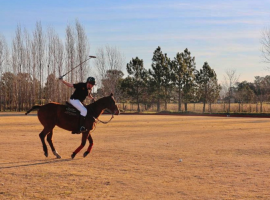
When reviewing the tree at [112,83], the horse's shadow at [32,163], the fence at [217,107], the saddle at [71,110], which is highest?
the tree at [112,83]

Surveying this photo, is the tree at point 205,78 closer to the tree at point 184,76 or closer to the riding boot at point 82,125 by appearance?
the tree at point 184,76

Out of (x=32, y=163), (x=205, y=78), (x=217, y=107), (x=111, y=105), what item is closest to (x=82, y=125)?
(x=111, y=105)

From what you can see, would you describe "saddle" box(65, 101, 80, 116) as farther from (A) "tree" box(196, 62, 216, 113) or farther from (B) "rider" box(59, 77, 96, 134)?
(A) "tree" box(196, 62, 216, 113)

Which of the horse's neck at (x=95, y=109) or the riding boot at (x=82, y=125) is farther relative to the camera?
the horse's neck at (x=95, y=109)

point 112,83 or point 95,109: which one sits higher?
point 112,83

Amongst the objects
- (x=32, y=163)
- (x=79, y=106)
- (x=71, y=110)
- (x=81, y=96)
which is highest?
(x=81, y=96)

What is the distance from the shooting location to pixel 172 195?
658 centimetres

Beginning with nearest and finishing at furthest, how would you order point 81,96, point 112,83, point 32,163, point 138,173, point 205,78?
point 138,173, point 32,163, point 81,96, point 205,78, point 112,83

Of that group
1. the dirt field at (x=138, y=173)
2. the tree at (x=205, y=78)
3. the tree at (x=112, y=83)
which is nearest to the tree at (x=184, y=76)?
the tree at (x=205, y=78)

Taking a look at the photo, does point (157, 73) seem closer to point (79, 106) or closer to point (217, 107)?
point (217, 107)

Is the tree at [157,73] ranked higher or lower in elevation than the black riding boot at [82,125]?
higher

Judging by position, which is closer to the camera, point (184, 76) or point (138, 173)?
point (138, 173)

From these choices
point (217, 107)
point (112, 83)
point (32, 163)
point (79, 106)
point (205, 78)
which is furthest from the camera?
point (112, 83)

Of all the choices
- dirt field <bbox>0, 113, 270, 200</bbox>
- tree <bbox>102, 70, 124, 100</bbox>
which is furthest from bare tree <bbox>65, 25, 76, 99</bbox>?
dirt field <bbox>0, 113, 270, 200</bbox>
